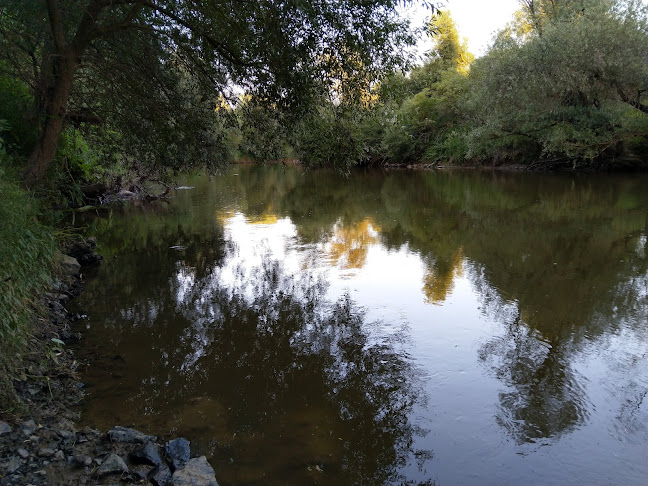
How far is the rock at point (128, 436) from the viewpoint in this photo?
4.02 m

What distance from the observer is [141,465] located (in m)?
3.70

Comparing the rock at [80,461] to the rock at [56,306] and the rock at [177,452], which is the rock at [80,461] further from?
the rock at [56,306]

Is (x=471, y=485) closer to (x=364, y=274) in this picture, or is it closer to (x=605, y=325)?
(x=605, y=325)

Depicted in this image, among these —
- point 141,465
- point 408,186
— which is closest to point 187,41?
point 141,465

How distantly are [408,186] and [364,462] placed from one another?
943 inches

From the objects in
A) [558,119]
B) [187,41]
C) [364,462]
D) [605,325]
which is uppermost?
[558,119]

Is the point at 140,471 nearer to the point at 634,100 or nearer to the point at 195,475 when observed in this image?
the point at 195,475

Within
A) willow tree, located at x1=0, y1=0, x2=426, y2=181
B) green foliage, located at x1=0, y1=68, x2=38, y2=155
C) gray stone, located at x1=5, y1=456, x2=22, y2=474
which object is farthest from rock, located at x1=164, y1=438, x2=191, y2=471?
green foliage, located at x1=0, y1=68, x2=38, y2=155

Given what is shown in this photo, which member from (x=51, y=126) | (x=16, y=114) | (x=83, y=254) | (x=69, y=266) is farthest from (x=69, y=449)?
(x=16, y=114)

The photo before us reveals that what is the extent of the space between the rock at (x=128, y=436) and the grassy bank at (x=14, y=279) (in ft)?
2.88

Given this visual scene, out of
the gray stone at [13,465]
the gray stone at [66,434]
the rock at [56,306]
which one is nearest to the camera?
the gray stone at [13,465]

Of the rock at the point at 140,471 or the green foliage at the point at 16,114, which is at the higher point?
the green foliage at the point at 16,114

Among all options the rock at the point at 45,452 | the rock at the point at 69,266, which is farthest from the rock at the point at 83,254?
the rock at the point at 45,452

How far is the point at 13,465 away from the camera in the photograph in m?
3.29
